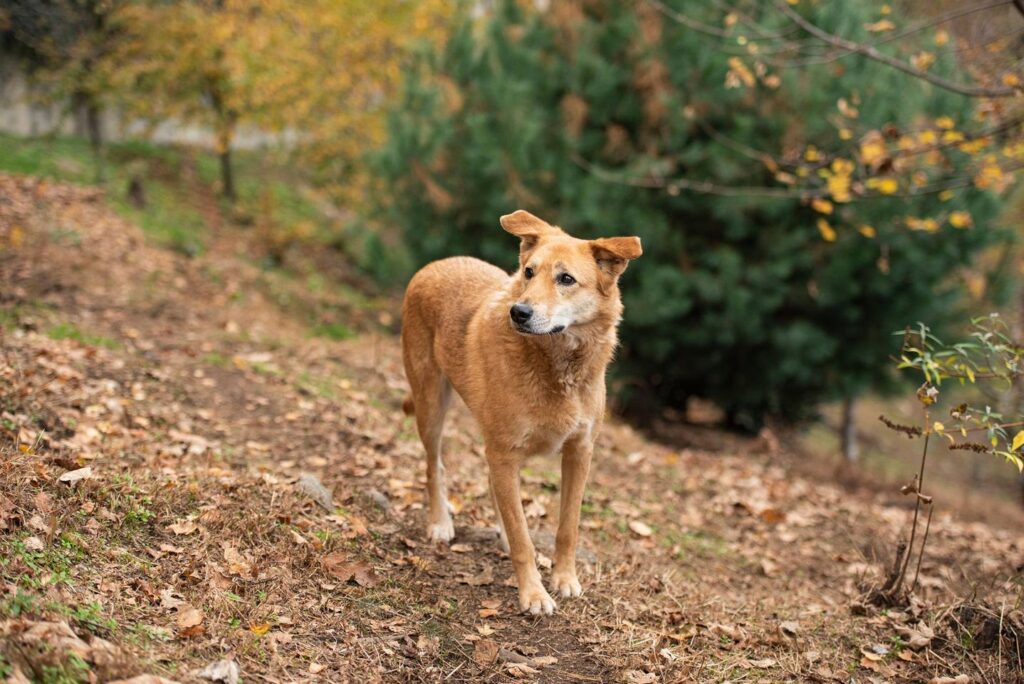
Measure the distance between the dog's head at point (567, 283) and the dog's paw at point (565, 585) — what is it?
4.83 feet

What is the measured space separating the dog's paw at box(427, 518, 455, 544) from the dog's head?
1673mm

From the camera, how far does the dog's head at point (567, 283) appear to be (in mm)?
4473

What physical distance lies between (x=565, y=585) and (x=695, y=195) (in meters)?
7.33

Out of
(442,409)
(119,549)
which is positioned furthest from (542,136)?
(119,549)

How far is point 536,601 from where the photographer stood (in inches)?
Answer: 187

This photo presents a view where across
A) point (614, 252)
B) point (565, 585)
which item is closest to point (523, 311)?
point (614, 252)

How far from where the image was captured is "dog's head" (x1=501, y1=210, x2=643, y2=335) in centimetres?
447

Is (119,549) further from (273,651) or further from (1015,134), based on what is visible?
(1015,134)

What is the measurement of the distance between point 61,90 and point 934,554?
43.4 feet

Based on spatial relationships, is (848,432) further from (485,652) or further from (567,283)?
(485,652)

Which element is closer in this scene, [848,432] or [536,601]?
[536,601]

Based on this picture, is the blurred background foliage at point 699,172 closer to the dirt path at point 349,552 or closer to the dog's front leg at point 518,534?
the dirt path at point 349,552

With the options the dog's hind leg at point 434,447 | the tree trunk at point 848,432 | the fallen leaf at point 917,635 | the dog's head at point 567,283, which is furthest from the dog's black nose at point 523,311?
the tree trunk at point 848,432

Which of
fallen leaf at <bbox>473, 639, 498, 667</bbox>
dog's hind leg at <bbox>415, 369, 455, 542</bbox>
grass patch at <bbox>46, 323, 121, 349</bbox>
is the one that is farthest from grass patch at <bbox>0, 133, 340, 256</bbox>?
fallen leaf at <bbox>473, 639, 498, 667</bbox>
